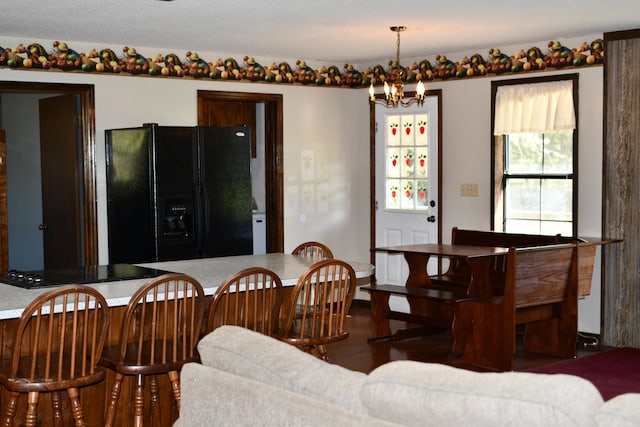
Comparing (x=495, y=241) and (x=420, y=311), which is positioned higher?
(x=495, y=241)

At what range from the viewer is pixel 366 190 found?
8695 millimetres

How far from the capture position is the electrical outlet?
304 inches

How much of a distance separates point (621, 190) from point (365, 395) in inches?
210

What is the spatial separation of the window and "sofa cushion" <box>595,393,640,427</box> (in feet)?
18.2

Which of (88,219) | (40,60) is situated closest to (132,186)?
(88,219)

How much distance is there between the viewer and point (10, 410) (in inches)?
141

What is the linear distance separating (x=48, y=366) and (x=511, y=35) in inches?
184

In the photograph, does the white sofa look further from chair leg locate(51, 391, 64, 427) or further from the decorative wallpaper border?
the decorative wallpaper border

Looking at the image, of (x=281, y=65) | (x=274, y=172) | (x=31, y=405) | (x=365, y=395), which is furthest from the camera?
(x=274, y=172)

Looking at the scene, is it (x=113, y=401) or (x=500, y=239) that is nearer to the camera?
(x=113, y=401)

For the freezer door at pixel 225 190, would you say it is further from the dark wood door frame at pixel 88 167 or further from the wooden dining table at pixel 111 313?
the wooden dining table at pixel 111 313

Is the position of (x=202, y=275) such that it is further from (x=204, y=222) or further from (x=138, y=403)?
(x=204, y=222)

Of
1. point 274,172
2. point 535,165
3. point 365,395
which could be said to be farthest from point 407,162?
point 365,395

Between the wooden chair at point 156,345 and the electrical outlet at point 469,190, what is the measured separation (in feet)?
13.7
